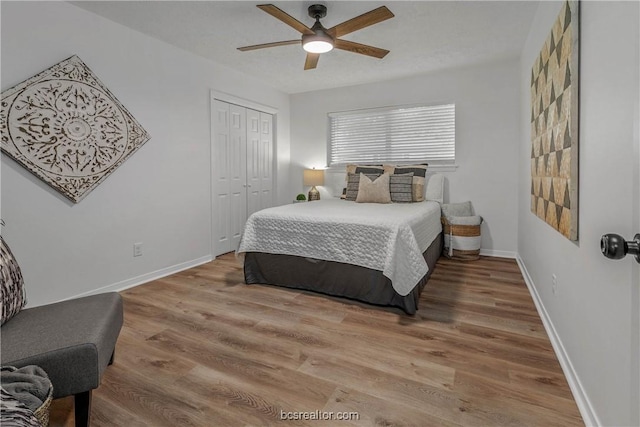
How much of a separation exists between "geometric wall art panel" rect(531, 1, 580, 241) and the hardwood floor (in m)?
0.78

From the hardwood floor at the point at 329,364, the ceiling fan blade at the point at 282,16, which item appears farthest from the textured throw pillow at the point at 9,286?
the ceiling fan blade at the point at 282,16

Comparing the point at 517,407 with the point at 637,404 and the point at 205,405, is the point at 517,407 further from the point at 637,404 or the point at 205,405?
the point at 205,405

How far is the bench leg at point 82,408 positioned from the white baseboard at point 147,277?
5.99 ft

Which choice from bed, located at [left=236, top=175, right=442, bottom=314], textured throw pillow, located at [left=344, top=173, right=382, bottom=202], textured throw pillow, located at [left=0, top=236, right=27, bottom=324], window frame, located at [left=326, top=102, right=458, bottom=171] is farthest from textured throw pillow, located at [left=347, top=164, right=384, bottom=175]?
textured throw pillow, located at [left=0, top=236, right=27, bottom=324]

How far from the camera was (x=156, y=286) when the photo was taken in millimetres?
3262

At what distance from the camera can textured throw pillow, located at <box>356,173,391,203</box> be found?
4113mm

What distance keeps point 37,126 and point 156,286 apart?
1.63 metres

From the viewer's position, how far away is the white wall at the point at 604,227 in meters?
1.06

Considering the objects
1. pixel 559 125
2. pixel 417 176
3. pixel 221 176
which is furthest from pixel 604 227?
pixel 221 176

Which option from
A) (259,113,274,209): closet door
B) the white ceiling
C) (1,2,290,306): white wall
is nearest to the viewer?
(1,2,290,306): white wall

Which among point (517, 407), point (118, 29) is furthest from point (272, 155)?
point (517, 407)

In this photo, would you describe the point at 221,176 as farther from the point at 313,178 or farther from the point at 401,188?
the point at 401,188

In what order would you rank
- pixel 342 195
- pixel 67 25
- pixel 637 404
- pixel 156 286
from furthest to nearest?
pixel 342 195, pixel 156 286, pixel 67 25, pixel 637 404

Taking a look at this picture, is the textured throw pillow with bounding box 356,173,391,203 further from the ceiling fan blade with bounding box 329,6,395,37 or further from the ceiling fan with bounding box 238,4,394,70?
the ceiling fan blade with bounding box 329,6,395,37
